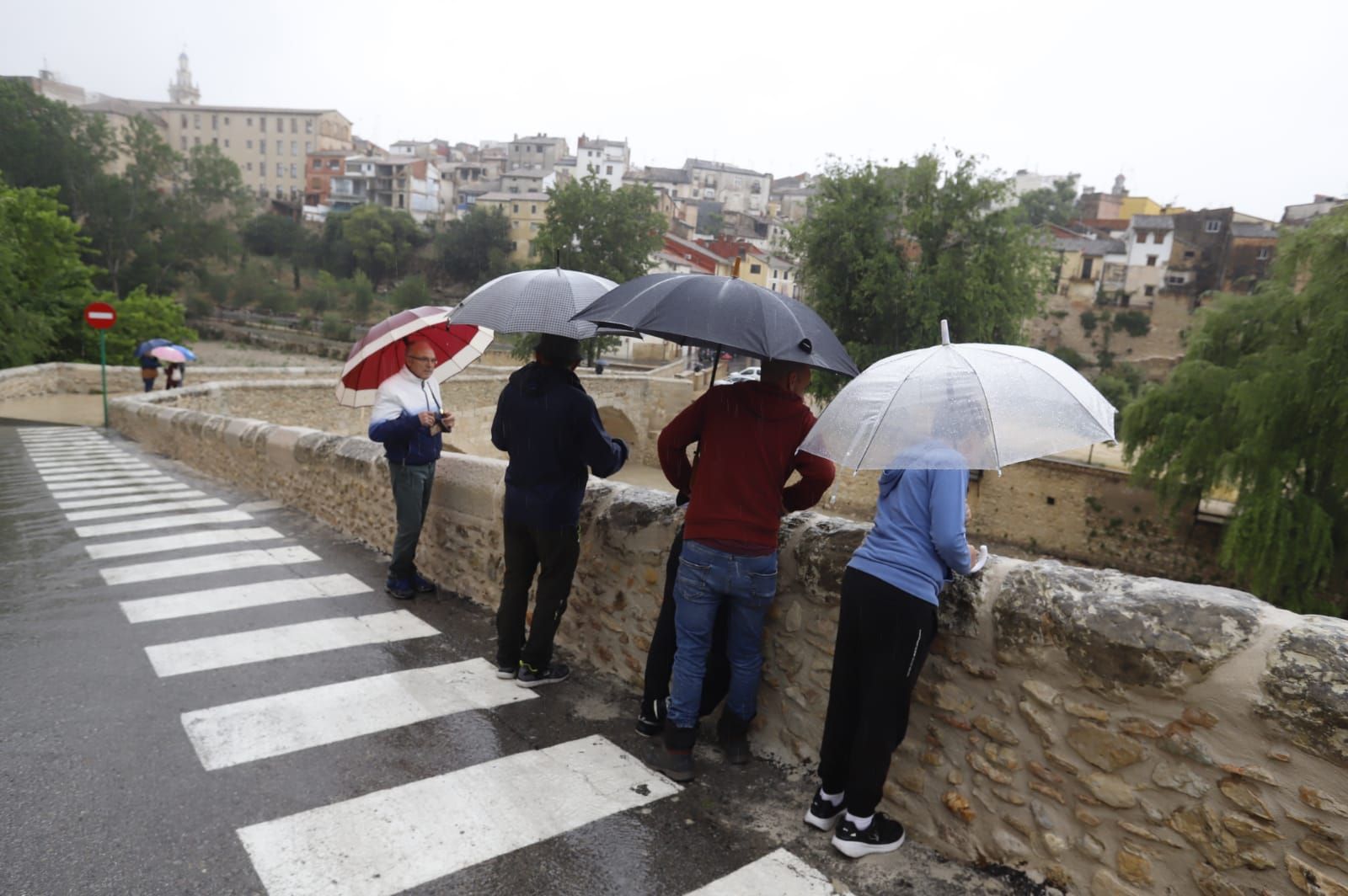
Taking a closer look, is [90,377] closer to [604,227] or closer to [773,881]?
[773,881]

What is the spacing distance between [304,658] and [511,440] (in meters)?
1.72

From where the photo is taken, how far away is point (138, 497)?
882 centimetres

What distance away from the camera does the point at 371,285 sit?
6406cm

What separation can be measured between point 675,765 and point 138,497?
8.59m

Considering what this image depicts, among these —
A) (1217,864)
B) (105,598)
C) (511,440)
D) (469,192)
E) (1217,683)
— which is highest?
(469,192)

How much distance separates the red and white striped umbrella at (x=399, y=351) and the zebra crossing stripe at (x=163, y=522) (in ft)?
10.2

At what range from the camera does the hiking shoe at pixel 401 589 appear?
16.6 ft

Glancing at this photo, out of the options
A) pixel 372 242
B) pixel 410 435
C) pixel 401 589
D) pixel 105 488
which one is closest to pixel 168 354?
pixel 105 488

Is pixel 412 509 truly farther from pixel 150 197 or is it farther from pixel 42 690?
pixel 150 197

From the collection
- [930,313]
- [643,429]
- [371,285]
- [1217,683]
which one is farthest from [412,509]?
[371,285]

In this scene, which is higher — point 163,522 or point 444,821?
point 444,821

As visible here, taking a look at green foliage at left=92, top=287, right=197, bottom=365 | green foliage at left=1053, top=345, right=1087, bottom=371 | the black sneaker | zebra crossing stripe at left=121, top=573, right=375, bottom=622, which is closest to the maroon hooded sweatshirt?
the black sneaker

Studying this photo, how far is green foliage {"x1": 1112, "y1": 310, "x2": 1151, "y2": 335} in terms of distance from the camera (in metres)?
51.7

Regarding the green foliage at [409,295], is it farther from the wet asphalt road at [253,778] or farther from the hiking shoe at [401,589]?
the wet asphalt road at [253,778]
